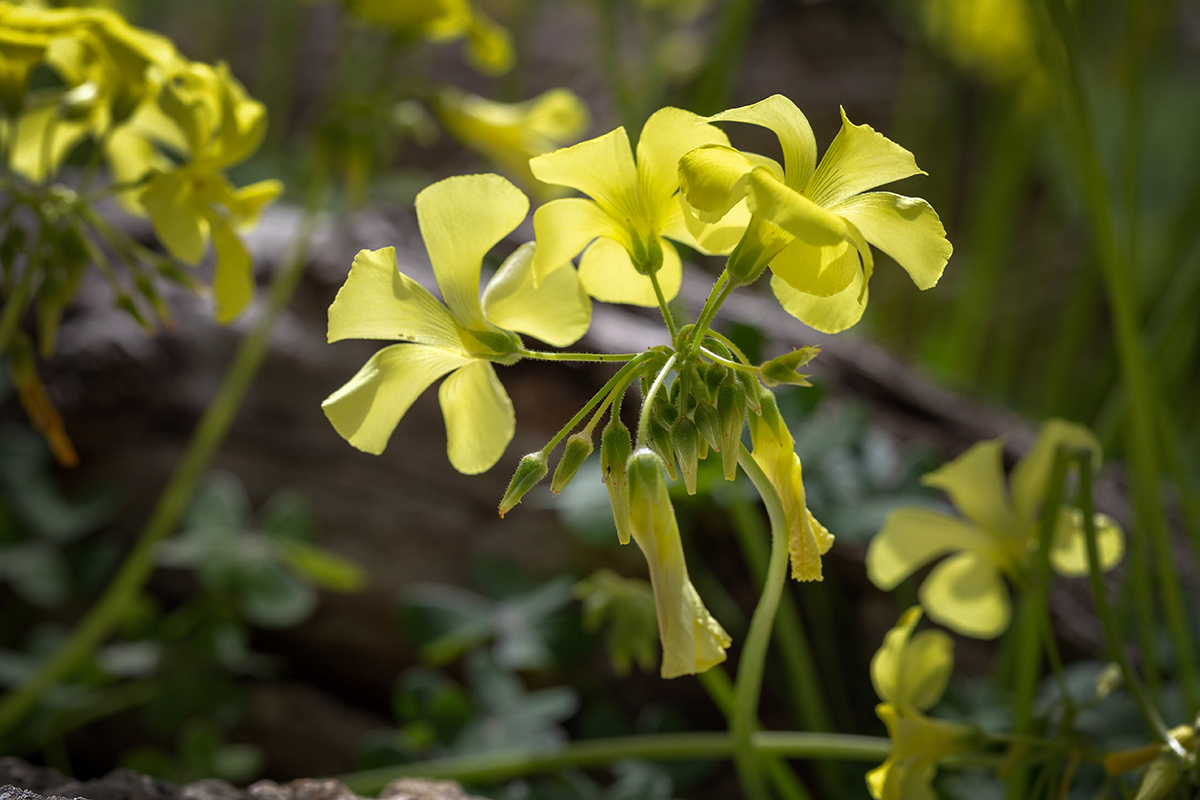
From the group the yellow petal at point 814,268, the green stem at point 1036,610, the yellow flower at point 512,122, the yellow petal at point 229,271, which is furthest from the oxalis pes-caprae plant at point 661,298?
the yellow flower at point 512,122

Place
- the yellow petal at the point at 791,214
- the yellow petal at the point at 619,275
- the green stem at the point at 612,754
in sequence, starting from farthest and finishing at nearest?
the green stem at the point at 612,754 → the yellow petal at the point at 619,275 → the yellow petal at the point at 791,214

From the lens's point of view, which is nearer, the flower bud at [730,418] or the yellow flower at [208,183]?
the flower bud at [730,418]

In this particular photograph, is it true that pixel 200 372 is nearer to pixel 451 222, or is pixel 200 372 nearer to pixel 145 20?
pixel 451 222

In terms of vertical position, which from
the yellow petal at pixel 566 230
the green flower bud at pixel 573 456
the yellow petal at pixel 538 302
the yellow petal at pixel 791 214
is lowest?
the green flower bud at pixel 573 456

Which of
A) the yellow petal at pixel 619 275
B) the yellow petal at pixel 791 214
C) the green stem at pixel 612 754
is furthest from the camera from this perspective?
the green stem at pixel 612 754

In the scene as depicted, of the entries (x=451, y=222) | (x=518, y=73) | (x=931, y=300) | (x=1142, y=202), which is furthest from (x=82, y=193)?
(x=1142, y=202)

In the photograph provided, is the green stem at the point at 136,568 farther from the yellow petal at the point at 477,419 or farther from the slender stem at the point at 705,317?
the slender stem at the point at 705,317

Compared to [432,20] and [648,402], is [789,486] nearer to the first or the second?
[648,402]
